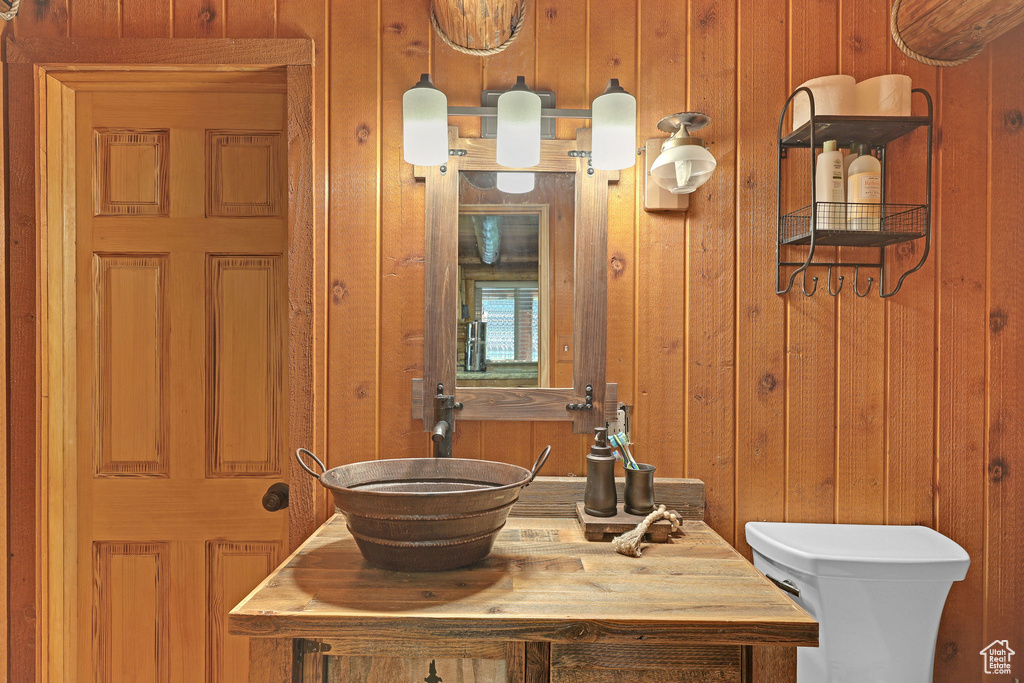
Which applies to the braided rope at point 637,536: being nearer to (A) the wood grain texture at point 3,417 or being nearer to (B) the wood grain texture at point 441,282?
(B) the wood grain texture at point 441,282

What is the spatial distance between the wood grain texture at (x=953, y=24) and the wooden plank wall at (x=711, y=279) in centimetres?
12

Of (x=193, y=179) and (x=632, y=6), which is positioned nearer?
(x=632, y=6)

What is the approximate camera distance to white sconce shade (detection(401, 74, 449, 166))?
52.4 inches

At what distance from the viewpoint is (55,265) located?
147 cm

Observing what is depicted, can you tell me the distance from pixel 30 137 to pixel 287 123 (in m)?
0.63

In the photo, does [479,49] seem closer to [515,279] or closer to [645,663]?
[515,279]

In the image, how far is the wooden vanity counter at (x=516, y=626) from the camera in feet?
2.91

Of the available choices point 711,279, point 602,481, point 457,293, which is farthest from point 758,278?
point 457,293

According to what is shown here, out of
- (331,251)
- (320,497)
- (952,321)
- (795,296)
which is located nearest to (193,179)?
(331,251)

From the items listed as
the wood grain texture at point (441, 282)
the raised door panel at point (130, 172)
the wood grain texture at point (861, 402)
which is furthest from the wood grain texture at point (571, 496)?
the raised door panel at point (130, 172)

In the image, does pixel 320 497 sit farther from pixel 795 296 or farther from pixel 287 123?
pixel 795 296

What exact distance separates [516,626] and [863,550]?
0.96 m

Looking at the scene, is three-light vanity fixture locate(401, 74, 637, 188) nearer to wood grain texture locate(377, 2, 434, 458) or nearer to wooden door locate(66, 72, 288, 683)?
wood grain texture locate(377, 2, 434, 458)

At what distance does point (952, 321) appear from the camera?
4.72ft
